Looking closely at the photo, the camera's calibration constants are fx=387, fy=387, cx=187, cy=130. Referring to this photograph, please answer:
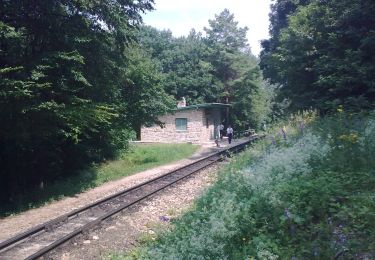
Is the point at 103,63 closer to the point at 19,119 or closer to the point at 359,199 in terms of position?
the point at 19,119

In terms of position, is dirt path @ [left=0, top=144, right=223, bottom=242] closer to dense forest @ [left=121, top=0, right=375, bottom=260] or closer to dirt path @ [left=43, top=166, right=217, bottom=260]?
dirt path @ [left=43, top=166, right=217, bottom=260]

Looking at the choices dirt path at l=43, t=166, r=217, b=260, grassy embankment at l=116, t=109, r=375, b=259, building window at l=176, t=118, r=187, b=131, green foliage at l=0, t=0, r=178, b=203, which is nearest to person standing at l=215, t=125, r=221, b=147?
building window at l=176, t=118, r=187, b=131

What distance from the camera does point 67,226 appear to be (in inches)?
374

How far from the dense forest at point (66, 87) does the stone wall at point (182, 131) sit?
40.0 feet

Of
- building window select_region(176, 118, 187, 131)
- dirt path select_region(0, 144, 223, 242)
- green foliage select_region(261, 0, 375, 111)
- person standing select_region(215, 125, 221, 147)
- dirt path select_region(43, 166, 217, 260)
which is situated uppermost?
green foliage select_region(261, 0, 375, 111)

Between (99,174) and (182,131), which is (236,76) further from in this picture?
(99,174)

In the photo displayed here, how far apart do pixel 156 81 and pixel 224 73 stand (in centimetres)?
3010

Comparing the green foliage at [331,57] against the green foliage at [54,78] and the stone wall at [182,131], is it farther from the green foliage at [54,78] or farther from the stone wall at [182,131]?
the stone wall at [182,131]

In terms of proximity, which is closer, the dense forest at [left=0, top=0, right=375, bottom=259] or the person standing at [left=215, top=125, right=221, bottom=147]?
the dense forest at [left=0, top=0, right=375, bottom=259]

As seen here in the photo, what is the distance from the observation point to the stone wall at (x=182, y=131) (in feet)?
121

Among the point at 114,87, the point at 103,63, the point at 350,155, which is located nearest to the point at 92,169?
the point at 114,87

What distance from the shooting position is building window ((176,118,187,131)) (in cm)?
3734

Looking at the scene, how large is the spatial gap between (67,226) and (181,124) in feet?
92.5

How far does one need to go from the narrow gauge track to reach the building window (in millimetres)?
22789
